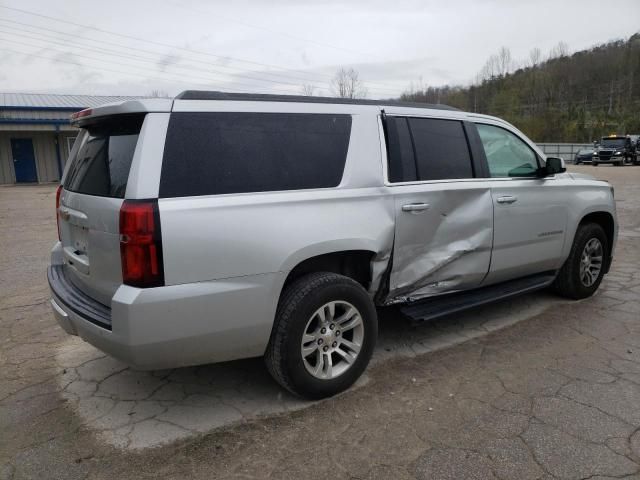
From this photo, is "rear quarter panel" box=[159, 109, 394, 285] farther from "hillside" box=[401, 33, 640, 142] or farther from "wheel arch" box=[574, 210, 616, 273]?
"hillside" box=[401, 33, 640, 142]

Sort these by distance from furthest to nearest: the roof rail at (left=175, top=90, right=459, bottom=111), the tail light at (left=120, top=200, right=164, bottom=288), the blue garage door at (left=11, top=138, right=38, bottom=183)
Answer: the blue garage door at (left=11, top=138, right=38, bottom=183) → the roof rail at (left=175, top=90, right=459, bottom=111) → the tail light at (left=120, top=200, right=164, bottom=288)

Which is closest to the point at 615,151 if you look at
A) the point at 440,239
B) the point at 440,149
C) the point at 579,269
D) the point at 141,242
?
the point at 579,269

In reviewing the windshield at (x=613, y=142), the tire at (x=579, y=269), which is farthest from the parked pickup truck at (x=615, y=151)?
the tire at (x=579, y=269)

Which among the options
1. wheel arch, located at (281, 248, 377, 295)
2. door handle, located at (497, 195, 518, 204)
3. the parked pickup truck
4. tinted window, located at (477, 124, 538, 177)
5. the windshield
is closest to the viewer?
wheel arch, located at (281, 248, 377, 295)

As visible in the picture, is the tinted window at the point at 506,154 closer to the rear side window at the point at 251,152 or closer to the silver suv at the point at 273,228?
the silver suv at the point at 273,228

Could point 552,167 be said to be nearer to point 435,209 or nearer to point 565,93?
point 435,209

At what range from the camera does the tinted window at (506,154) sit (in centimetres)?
435

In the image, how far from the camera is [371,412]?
10.1ft

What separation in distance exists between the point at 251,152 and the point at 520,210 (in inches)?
102

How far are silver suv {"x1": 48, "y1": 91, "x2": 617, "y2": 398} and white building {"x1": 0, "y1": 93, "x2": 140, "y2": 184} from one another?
2385 centimetres

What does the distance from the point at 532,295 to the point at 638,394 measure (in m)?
Answer: 2.18

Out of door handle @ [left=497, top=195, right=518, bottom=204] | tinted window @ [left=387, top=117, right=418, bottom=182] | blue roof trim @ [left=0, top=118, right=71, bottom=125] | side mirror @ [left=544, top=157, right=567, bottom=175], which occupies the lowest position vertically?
door handle @ [left=497, top=195, right=518, bottom=204]

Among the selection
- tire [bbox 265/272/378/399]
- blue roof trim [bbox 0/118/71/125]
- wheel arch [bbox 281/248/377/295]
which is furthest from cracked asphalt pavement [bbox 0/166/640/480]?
blue roof trim [bbox 0/118/71/125]

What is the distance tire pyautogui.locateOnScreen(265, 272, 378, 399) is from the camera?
298cm
